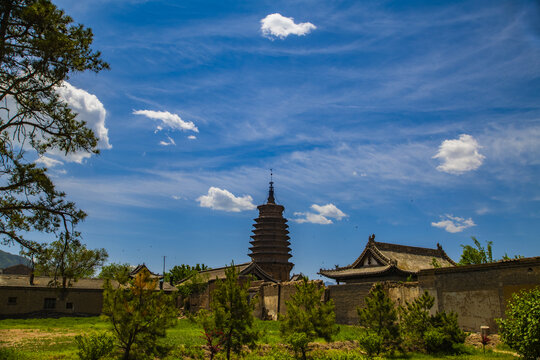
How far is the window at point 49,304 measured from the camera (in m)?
35.2

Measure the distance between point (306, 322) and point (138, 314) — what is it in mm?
6877

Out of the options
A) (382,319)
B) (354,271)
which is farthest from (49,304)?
(382,319)

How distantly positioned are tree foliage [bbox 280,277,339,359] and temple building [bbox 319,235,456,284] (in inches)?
512

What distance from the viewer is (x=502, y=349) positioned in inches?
602

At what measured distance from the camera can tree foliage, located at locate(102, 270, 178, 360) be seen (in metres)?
11.7

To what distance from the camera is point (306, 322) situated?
51.7 feet

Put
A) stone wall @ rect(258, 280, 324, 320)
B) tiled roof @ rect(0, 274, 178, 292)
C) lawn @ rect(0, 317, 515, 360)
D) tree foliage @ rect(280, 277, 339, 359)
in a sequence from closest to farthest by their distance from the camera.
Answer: lawn @ rect(0, 317, 515, 360)
tree foliage @ rect(280, 277, 339, 359)
stone wall @ rect(258, 280, 324, 320)
tiled roof @ rect(0, 274, 178, 292)

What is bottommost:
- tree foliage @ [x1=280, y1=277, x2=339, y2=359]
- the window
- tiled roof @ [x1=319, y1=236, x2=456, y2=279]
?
the window

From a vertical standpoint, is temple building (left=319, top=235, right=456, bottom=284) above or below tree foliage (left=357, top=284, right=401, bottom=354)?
above

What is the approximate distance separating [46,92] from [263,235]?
4791 centimetres

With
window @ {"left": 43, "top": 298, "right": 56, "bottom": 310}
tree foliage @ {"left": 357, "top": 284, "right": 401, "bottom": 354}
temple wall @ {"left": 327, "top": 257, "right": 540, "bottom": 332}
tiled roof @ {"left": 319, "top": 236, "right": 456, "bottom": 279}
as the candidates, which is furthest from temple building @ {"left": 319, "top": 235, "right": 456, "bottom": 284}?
window @ {"left": 43, "top": 298, "right": 56, "bottom": 310}

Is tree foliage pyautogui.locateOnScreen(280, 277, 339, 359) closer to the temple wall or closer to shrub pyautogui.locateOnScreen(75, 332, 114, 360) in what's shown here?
the temple wall

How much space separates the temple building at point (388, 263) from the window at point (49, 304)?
23.7 metres

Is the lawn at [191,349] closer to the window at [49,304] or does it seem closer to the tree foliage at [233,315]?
the tree foliage at [233,315]
